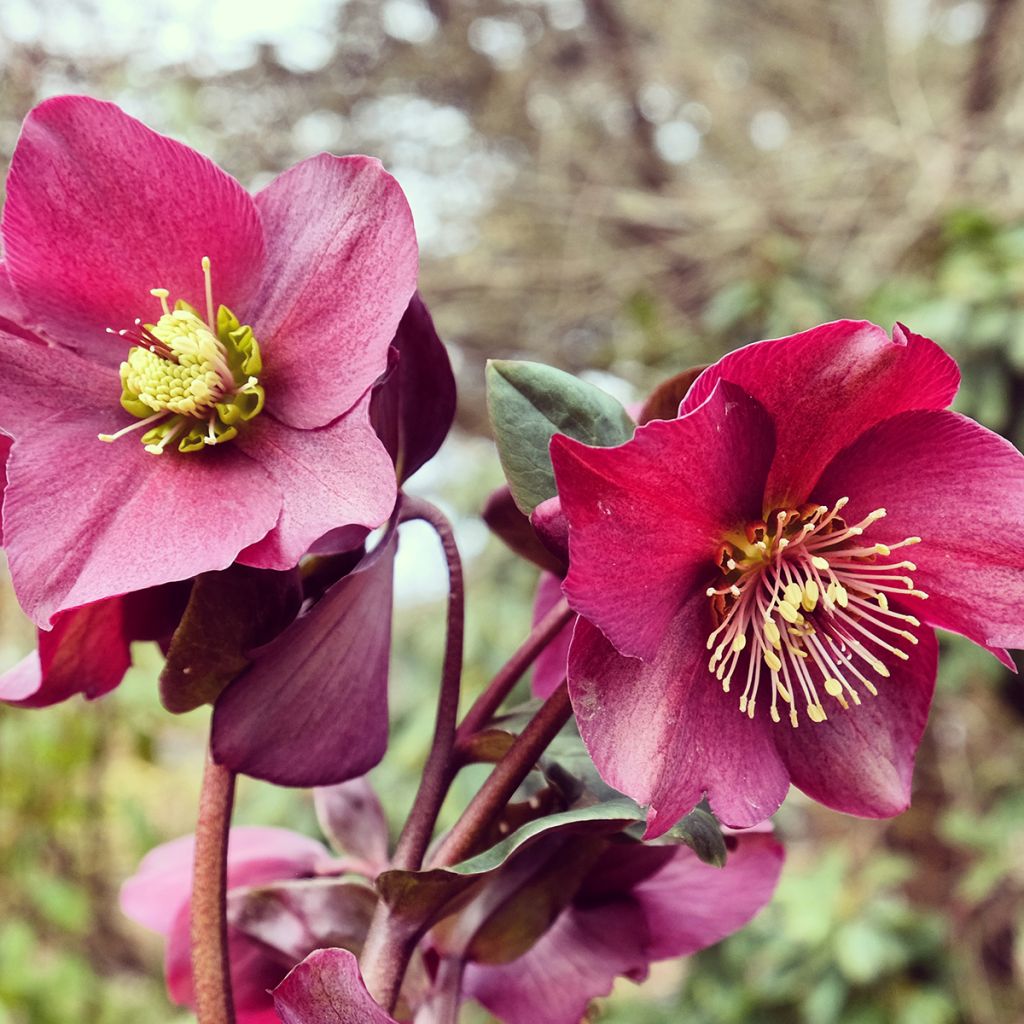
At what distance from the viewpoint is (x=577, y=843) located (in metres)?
0.35

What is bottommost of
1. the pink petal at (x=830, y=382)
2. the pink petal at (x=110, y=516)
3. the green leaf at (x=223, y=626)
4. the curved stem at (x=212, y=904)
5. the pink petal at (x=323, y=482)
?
the curved stem at (x=212, y=904)

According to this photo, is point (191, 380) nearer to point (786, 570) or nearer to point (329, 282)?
point (329, 282)

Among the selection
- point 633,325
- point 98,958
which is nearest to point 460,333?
point 633,325

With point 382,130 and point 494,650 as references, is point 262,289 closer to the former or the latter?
point 494,650

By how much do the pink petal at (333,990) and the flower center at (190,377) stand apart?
16 centimetres

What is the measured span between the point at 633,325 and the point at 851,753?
1377 mm

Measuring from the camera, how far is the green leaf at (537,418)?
1.05 feet

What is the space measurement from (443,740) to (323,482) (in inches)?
3.8

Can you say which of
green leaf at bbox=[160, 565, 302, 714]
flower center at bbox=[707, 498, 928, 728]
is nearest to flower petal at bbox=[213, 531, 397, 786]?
green leaf at bbox=[160, 565, 302, 714]

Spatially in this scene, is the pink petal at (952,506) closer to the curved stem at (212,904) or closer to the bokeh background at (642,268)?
the bokeh background at (642,268)

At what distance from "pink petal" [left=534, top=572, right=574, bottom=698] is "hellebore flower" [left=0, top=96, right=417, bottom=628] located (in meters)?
0.13

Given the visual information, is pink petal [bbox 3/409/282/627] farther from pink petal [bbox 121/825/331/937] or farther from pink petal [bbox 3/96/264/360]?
pink petal [bbox 121/825/331/937]

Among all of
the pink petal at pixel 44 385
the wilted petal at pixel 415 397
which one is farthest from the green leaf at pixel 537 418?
the pink petal at pixel 44 385

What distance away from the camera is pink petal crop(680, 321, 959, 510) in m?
0.29
